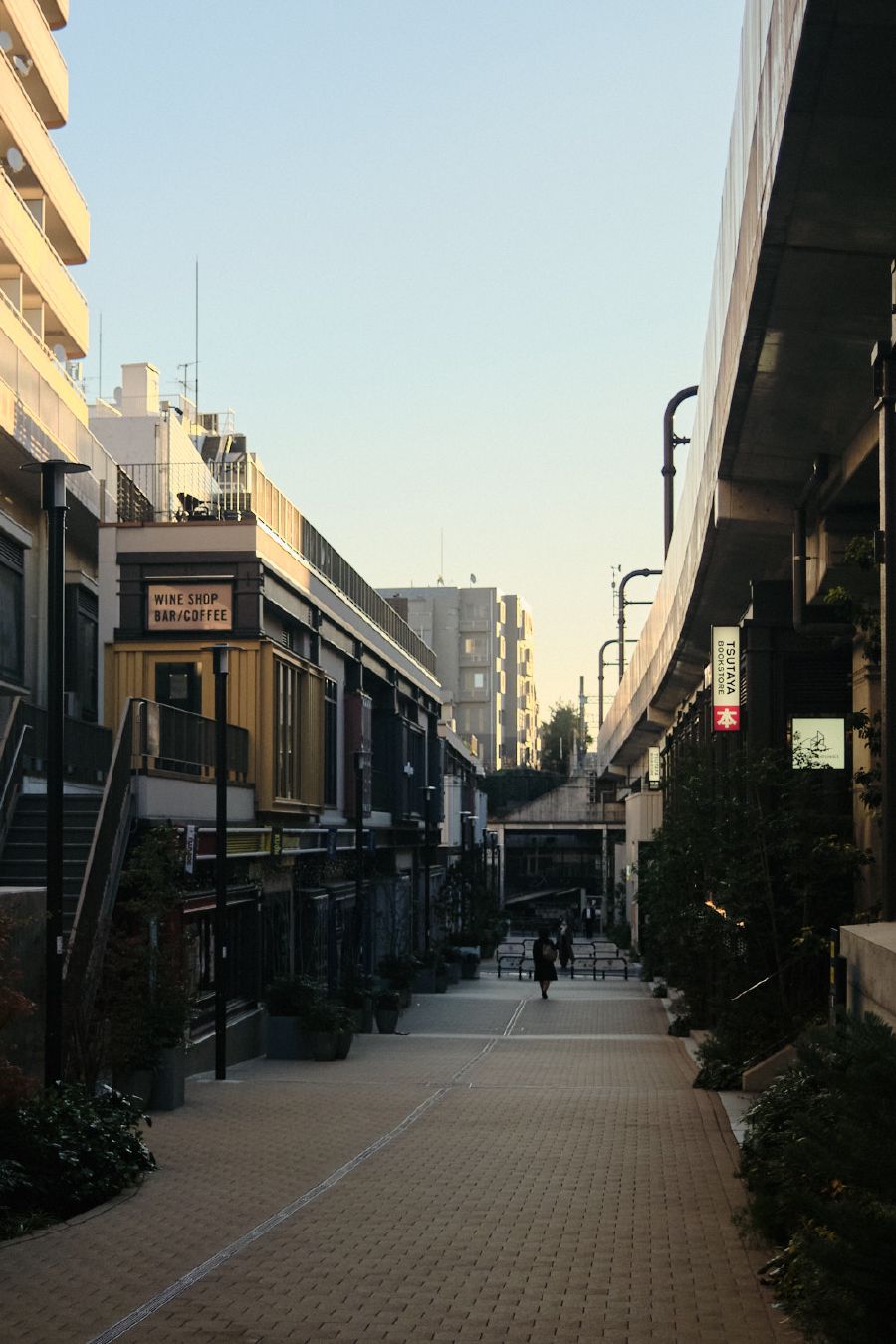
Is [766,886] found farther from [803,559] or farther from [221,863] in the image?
[221,863]

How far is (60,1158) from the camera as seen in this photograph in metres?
12.8

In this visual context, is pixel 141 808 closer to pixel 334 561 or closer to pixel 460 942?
pixel 334 561

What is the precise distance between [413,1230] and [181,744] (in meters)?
13.3

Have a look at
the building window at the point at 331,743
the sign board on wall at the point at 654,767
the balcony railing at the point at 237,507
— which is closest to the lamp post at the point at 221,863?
the balcony railing at the point at 237,507

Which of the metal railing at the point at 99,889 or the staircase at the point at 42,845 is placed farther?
the staircase at the point at 42,845

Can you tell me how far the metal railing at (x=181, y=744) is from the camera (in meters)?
22.0

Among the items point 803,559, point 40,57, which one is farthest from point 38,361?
point 803,559

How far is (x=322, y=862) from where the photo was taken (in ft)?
119

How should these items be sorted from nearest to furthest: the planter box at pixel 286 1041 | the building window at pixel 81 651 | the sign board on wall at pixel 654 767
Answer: the planter box at pixel 286 1041 < the building window at pixel 81 651 < the sign board on wall at pixel 654 767

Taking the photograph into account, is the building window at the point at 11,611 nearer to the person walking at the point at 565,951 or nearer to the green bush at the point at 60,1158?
the green bush at the point at 60,1158

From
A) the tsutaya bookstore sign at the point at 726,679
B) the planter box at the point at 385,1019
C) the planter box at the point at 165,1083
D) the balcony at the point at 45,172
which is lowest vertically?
the planter box at the point at 385,1019

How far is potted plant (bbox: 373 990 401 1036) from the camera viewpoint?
32625mm

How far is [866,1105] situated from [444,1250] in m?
4.78

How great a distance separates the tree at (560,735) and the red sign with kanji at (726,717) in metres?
148
